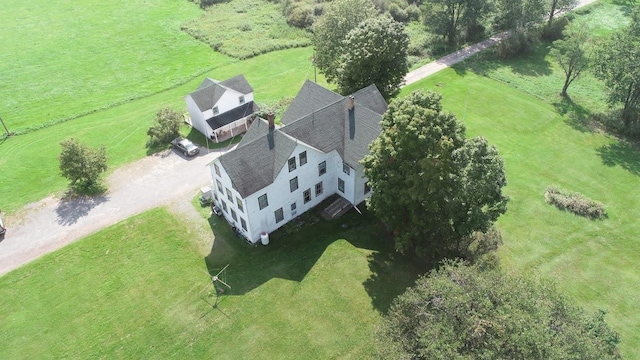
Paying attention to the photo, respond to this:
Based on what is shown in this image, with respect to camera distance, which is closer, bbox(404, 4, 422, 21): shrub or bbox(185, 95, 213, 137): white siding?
bbox(185, 95, 213, 137): white siding

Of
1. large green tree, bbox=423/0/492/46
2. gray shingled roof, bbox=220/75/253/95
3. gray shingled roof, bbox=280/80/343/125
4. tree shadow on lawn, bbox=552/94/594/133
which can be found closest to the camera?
gray shingled roof, bbox=280/80/343/125

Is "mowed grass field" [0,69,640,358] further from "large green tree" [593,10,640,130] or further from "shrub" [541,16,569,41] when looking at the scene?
"shrub" [541,16,569,41]


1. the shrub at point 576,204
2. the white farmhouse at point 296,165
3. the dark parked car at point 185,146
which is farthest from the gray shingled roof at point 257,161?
the shrub at point 576,204

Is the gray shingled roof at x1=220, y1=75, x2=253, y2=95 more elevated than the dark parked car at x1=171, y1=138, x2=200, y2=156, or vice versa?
the gray shingled roof at x1=220, y1=75, x2=253, y2=95

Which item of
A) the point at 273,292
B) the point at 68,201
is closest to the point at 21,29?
the point at 68,201

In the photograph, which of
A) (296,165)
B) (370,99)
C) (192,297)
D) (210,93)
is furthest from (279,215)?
(210,93)

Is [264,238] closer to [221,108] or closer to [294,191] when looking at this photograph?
[294,191]

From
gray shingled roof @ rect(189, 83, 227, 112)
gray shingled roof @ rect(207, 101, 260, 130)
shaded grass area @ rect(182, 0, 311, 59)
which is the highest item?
gray shingled roof @ rect(189, 83, 227, 112)

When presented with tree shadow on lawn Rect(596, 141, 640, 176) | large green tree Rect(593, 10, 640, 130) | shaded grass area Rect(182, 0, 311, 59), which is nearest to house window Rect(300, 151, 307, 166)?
tree shadow on lawn Rect(596, 141, 640, 176)
